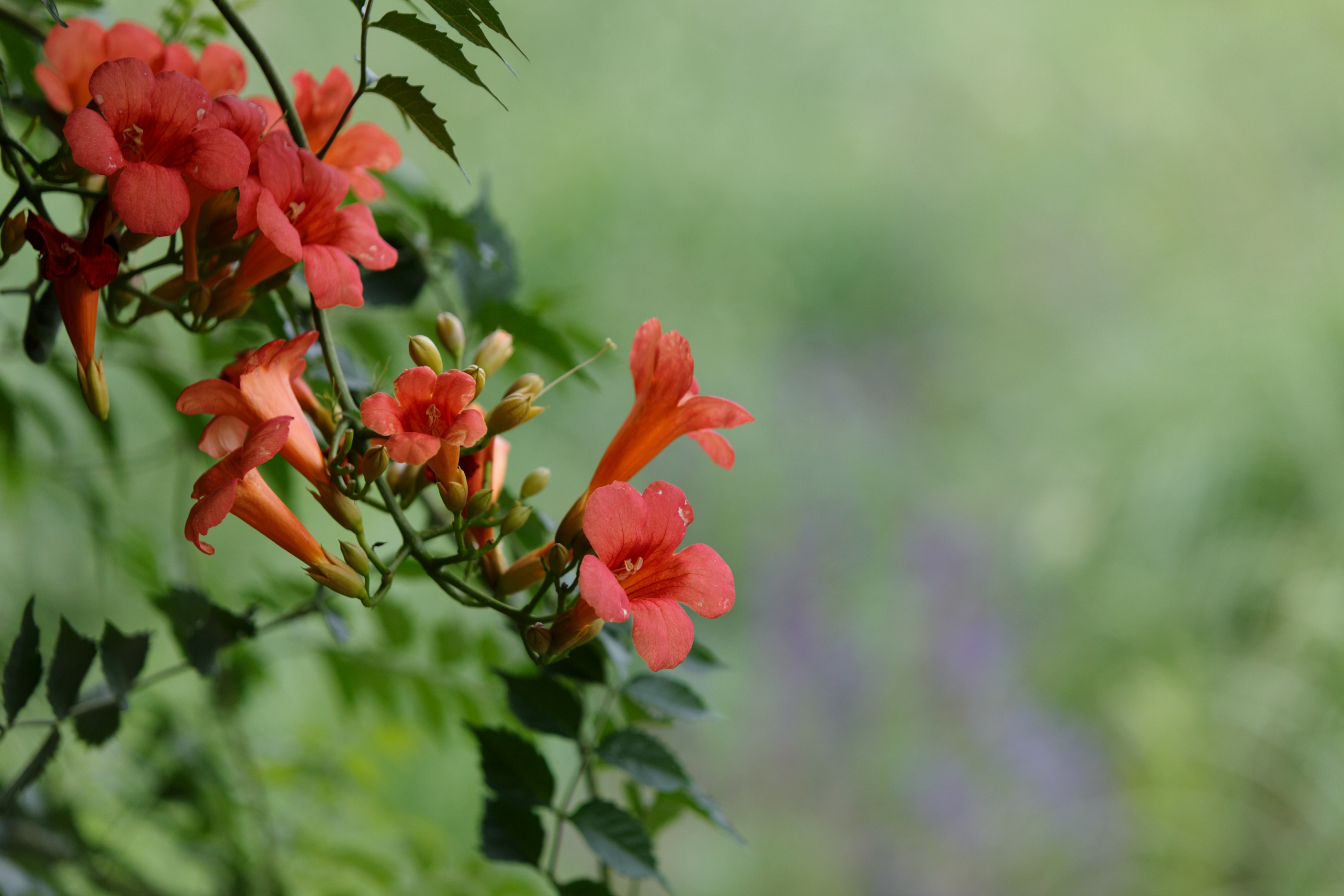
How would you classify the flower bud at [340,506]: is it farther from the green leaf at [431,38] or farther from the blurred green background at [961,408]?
the blurred green background at [961,408]

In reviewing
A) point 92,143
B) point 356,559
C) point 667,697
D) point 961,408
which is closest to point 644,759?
point 667,697

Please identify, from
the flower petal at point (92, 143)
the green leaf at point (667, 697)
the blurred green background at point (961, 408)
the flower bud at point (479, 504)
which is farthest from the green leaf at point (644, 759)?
the blurred green background at point (961, 408)

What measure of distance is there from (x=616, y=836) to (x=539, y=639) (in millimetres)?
110

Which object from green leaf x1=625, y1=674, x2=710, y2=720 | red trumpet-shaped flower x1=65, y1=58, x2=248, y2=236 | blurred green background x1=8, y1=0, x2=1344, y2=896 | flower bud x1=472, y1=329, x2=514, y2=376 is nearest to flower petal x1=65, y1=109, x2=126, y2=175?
red trumpet-shaped flower x1=65, y1=58, x2=248, y2=236

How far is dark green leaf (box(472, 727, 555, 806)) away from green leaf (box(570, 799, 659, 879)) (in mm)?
15

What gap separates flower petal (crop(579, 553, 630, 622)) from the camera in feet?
0.61

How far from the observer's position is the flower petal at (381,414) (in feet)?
0.65

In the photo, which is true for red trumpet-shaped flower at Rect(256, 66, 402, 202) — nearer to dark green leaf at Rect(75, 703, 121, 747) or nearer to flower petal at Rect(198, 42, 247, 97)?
flower petal at Rect(198, 42, 247, 97)

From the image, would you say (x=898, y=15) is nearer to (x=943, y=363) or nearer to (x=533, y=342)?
(x=943, y=363)

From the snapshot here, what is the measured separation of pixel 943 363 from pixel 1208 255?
0.56 m

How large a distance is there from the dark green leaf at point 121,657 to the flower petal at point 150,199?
0.46ft

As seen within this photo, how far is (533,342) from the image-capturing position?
0.36 metres

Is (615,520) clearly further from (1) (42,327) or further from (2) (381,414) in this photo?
(1) (42,327)

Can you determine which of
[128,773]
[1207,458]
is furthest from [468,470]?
[1207,458]
